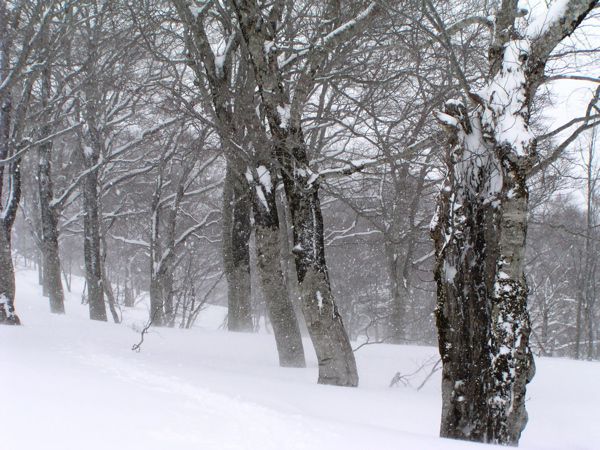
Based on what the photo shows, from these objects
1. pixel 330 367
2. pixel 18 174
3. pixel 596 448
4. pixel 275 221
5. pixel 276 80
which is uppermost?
pixel 276 80

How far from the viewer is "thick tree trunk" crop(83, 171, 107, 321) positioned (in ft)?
44.8

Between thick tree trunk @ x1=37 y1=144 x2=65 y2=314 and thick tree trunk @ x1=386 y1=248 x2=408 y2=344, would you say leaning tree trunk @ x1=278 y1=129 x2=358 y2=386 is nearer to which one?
thick tree trunk @ x1=386 y1=248 x2=408 y2=344

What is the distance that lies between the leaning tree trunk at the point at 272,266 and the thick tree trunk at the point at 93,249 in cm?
709

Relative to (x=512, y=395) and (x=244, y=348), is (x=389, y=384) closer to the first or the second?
(x=244, y=348)

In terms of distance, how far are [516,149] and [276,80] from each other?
→ 3.49m

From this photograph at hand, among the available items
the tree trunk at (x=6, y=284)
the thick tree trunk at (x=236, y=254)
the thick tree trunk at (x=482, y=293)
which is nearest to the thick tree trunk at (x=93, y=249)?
the thick tree trunk at (x=236, y=254)

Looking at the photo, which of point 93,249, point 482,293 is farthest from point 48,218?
point 482,293

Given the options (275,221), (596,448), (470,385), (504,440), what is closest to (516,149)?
(470,385)

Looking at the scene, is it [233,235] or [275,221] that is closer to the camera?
[275,221]

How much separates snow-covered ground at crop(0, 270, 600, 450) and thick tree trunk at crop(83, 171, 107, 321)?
406 cm

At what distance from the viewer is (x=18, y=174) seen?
413 inches

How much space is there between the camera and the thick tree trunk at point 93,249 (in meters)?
13.7

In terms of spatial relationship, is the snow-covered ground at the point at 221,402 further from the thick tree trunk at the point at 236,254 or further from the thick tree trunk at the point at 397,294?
the thick tree trunk at the point at 397,294

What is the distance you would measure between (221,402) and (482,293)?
2.29 meters
